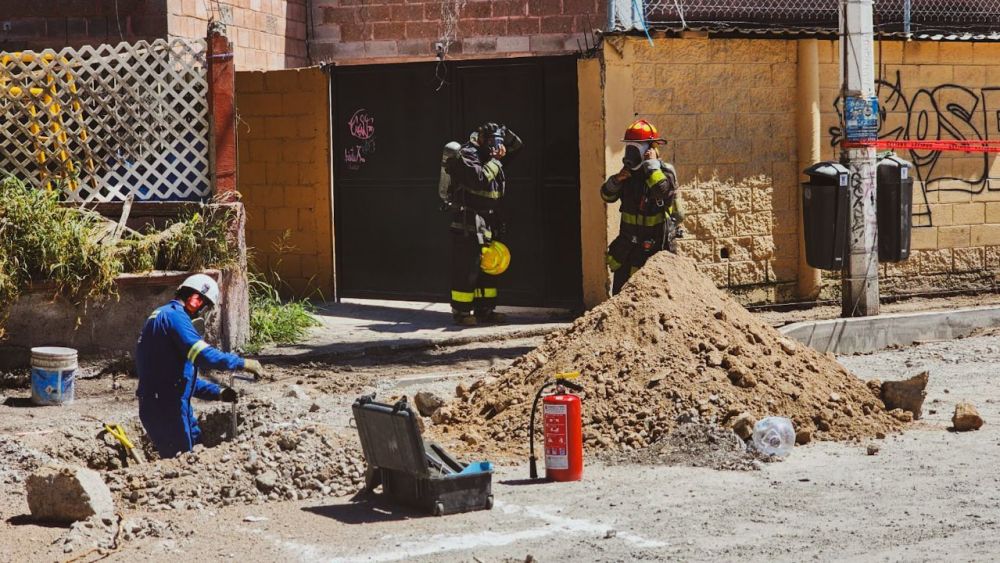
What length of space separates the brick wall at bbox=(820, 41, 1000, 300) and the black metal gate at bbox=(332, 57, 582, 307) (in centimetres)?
297

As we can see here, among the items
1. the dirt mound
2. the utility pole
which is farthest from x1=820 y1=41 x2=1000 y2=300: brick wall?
the dirt mound

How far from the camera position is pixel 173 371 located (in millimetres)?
8383

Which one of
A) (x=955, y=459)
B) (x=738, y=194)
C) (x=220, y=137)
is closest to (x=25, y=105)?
(x=220, y=137)

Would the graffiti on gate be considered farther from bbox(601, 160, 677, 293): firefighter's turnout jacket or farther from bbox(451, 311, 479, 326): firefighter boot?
bbox(451, 311, 479, 326): firefighter boot

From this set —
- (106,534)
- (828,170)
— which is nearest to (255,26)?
(828,170)

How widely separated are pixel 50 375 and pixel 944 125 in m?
9.72

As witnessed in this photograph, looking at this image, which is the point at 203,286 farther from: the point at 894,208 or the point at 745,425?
the point at 894,208

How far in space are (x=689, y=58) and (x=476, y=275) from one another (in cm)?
295

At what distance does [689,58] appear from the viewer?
45.6 feet

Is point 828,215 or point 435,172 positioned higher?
point 435,172

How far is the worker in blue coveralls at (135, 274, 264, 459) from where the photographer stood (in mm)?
8289

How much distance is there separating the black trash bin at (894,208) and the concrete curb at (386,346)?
10.1ft

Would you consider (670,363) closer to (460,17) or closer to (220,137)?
(220,137)

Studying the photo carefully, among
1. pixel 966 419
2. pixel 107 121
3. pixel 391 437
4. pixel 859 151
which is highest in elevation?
pixel 107 121
